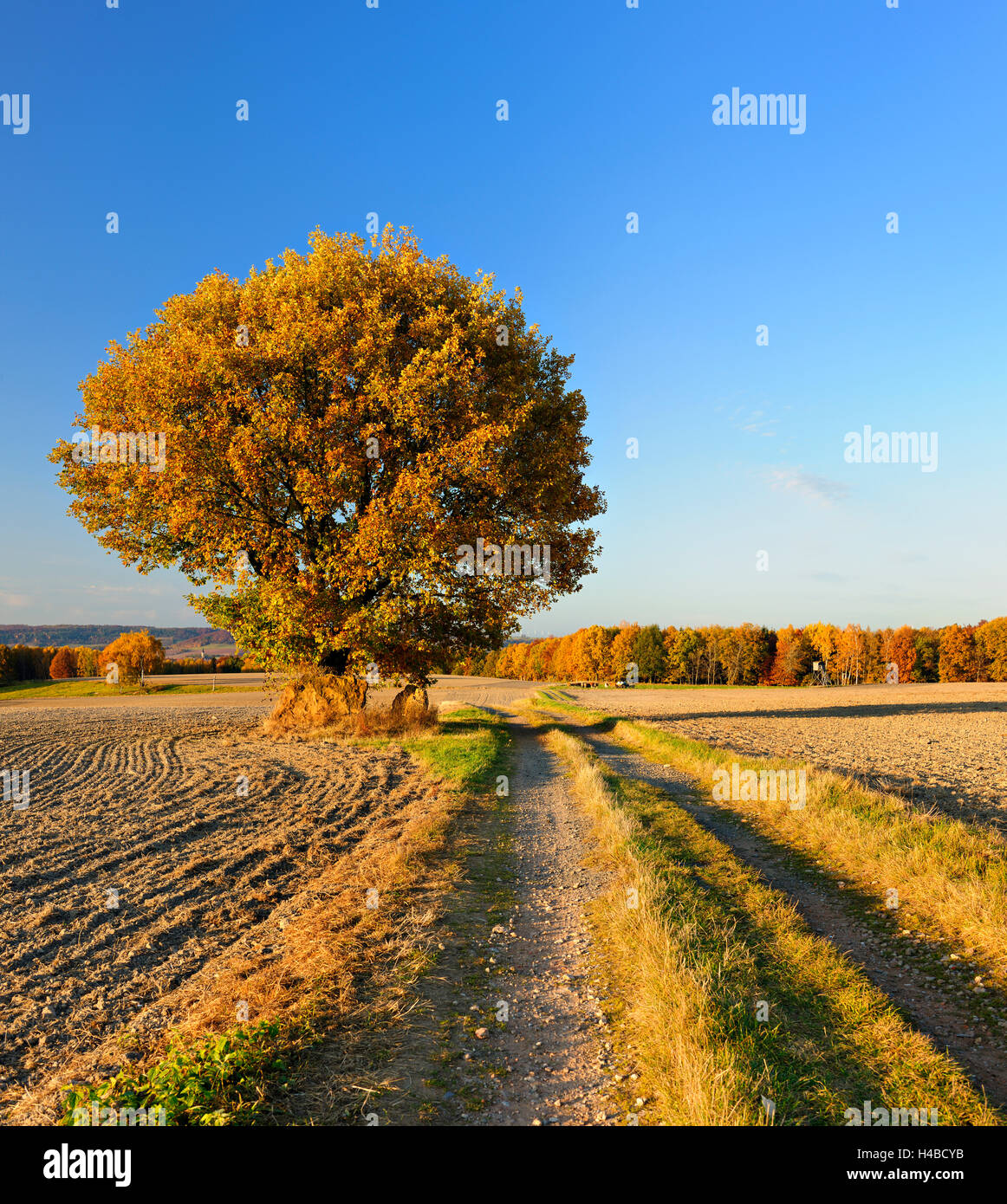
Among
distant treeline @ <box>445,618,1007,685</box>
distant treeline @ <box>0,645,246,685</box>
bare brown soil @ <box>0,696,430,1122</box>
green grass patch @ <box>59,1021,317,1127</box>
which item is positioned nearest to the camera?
green grass patch @ <box>59,1021,317,1127</box>

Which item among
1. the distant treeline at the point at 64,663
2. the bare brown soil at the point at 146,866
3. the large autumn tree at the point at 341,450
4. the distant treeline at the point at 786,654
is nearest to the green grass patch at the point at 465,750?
the bare brown soil at the point at 146,866

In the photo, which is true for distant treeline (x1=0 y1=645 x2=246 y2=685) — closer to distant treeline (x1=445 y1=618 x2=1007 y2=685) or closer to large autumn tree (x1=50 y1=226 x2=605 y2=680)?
distant treeline (x1=445 y1=618 x2=1007 y2=685)

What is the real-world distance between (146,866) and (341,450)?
1534 centimetres

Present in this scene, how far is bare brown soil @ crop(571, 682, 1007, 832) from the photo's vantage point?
18.2 metres

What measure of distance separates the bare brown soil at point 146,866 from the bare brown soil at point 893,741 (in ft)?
48.7

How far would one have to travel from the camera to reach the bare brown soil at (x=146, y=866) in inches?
252

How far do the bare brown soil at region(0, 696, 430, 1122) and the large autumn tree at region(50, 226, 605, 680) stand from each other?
6074 millimetres

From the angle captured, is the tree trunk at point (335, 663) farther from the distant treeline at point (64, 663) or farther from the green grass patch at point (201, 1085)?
the distant treeline at point (64, 663)

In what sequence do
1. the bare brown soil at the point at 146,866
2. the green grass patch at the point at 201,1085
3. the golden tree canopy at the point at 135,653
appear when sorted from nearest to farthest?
1. the green grass patch at the point at 201,1085
2. the bare brown soil at the point at 146,866
3. the golden tree canopy at the point at 135,653

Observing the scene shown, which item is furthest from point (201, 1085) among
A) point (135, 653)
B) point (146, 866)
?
point (135, 653)

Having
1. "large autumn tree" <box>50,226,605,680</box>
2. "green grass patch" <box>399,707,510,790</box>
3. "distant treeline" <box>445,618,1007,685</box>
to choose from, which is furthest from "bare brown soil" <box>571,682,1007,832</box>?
"distant treeline" <box>445,618,1007,685</box>

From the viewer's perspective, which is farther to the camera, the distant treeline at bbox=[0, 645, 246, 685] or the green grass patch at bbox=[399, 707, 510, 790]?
the distant treeline at bbox=[0, 645, 246, 685]

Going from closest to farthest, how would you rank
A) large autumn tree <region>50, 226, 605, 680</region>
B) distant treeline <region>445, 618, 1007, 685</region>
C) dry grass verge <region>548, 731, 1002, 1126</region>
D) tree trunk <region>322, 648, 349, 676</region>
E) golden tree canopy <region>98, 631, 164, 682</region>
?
dry grass verge <region>548, 731, 1002, 1126</region>
large autumn tree <region>50, 226, 605, 680</region>
tree trunk <region>322, 648, 349, 676</region>
golden tree canopy <region>98, 631, 164, 682</region>
distant treeline <region>445, 618, 1007, 685</region>

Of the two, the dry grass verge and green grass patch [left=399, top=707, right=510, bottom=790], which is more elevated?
the dry grass verge
